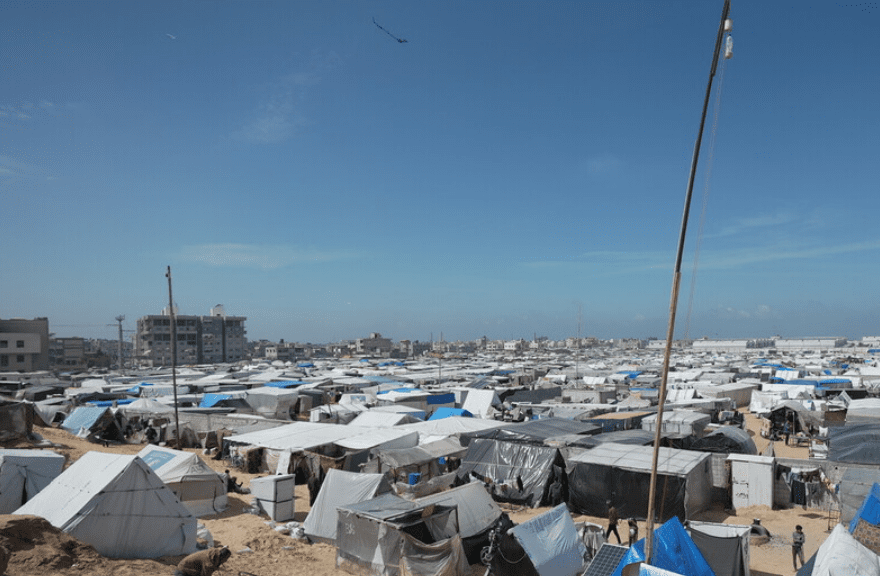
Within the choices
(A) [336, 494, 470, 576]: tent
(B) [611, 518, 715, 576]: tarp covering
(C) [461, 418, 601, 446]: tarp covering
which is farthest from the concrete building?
(B) [611, 518, 715, 576]: tarp covering

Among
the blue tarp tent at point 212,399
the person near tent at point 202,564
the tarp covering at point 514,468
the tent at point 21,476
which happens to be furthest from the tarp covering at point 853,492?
the blue tarp tent at point 212,399

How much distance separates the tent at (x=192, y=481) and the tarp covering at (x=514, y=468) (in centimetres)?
669

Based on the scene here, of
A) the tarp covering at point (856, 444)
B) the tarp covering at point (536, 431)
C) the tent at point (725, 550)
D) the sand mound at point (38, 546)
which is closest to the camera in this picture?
the sand mound at point (38, 546)

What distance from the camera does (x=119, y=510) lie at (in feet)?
33.7

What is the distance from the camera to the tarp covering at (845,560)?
7219 millimetres

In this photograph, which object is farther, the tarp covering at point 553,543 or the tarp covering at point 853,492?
the tarp covering at point 853,492

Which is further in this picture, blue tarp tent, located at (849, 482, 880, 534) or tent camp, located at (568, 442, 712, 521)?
tent camp, located at (568, 442, 712, 521)

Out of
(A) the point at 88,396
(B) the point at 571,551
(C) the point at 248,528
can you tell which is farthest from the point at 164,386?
(B) the point at 571,551

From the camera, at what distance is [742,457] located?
16125mm

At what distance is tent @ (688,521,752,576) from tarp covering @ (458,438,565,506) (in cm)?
625

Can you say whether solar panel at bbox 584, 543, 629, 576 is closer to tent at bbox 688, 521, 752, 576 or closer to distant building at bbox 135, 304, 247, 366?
tent at bbox 688, 521, 752, 576

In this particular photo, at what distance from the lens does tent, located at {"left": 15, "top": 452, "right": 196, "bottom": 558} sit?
392 inches

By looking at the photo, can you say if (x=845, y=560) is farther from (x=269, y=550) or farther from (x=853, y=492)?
(x=269, y=550)

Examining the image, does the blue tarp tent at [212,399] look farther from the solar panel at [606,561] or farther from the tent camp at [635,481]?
the solar panel at [606,561]
